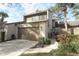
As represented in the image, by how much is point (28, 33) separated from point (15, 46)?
27cm

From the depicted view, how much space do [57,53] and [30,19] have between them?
65 cm

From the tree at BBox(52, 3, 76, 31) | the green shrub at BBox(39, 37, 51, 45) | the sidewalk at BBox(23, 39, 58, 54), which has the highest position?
the tree at BBox(52, 3, 76, 31)

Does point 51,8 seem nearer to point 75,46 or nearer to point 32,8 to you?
point 32,8

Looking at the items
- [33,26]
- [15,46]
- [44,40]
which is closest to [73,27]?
[44,40]

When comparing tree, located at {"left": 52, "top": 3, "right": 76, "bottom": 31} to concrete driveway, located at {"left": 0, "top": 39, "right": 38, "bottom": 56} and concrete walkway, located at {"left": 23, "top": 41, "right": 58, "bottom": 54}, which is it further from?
concrete driveway, located at {"left": 0, "top": 39, "right": 38, "bottom": 56}

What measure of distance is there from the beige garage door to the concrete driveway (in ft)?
0.20

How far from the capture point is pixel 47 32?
2.56m

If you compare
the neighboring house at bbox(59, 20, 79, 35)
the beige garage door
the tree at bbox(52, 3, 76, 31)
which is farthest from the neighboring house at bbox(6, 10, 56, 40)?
the neighboring house at bbox(59, 20, 79, 35)

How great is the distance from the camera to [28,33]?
103 inches

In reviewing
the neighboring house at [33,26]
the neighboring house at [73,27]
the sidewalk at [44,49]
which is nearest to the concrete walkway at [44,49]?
the sidewalk at [44,49]

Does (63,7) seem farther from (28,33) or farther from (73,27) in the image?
(28,33)

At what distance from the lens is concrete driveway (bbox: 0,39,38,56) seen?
2.51 m

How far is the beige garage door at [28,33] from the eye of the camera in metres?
2.57

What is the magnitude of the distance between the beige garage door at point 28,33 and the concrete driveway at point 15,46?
6 centimetres
